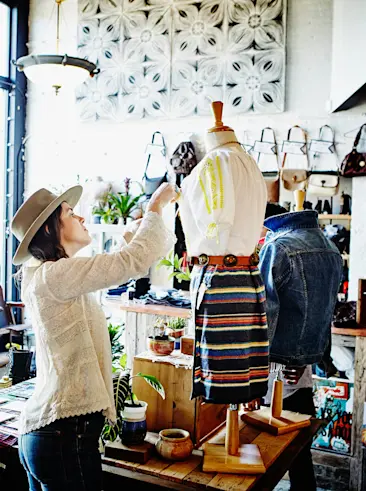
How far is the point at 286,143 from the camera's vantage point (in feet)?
18.7

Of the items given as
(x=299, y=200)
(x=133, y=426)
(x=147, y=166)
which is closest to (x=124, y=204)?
(x=147, y=166)

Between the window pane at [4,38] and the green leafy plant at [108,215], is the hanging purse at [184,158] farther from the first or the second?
the window pane at [4,38]

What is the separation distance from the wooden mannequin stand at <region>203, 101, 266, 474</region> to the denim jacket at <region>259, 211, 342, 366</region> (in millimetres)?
397

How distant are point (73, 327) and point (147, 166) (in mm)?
4511

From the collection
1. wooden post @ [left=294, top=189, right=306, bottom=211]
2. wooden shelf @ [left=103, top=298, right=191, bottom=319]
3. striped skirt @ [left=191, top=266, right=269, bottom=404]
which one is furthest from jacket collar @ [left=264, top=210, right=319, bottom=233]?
wooden shelf @ [left=103, top=298, right=191, bottom=319]

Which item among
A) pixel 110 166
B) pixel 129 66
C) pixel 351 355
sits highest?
pixel 129 66

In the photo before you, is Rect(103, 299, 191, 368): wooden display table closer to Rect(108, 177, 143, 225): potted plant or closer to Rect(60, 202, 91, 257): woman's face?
Rect(108, 177, 143, 225): potted plant

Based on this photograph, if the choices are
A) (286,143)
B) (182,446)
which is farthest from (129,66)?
(182,446)

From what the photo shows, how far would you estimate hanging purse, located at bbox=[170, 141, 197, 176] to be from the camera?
19.9ft

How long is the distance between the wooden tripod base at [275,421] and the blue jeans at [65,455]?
755mm

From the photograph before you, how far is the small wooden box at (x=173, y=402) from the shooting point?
2.28m

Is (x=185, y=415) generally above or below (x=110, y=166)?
below

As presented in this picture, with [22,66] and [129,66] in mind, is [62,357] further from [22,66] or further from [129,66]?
[129,66]

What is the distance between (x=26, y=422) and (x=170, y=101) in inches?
188
